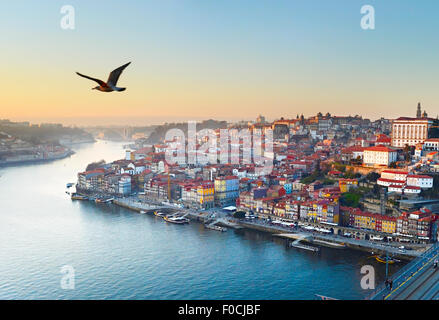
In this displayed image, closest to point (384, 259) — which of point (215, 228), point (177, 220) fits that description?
point (215, 228)

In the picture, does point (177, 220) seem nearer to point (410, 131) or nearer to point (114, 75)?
point (410, 131)

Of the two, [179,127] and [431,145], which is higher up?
[179,127]

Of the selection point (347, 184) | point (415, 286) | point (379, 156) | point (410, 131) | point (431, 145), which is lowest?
point (415, 286)

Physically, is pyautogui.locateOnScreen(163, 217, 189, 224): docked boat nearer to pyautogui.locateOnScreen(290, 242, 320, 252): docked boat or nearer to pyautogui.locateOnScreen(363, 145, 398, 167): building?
pyautogui.locateOnScreen(290, 242, 320, 252): docked boat

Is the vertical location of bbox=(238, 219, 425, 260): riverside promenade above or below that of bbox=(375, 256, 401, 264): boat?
above

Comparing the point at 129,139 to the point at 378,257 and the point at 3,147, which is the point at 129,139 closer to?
the point at 3,147

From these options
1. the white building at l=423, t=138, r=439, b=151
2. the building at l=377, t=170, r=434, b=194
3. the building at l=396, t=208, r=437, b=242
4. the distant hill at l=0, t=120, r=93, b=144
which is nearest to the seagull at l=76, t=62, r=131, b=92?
the building at l=396, t=208, r=437, b=242
